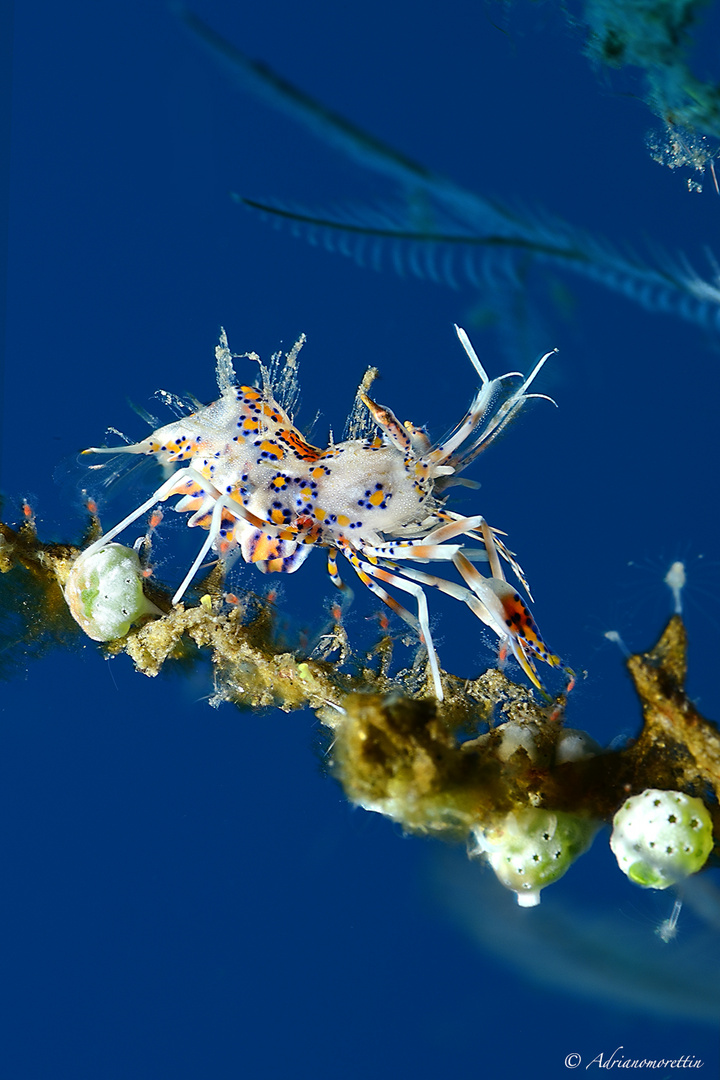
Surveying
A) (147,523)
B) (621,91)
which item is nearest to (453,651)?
(147,523)

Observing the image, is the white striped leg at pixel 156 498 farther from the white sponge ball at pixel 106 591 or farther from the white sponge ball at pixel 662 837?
the white sponge ball at pixel 662 837

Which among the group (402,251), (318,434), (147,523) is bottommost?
(147,523)

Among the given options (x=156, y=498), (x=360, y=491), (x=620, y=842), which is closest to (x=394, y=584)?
(x=360, y=491)

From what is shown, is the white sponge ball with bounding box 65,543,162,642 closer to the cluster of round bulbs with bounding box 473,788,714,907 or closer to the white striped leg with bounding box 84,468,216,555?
the white striped leg with bounding box 84,468,216,555

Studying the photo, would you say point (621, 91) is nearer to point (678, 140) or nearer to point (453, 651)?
point (678, 140)

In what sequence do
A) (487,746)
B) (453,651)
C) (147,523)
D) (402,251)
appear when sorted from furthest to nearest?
(453,651) < (147,523) < (487,746) < (402,251)

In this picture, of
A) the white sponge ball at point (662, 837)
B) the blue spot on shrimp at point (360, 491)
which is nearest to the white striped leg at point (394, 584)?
the blue spot on shrimp at point (360, 491)

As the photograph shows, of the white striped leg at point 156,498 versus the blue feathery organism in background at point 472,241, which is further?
the white striped leg at point 156,498
